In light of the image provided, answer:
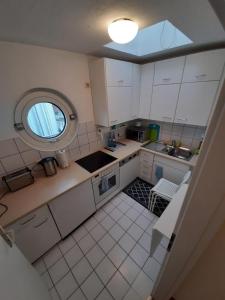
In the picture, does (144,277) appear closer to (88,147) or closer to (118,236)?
(118,236)

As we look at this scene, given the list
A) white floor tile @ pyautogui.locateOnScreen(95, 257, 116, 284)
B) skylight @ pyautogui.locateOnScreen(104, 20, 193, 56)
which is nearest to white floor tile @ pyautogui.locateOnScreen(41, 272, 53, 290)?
white floor tile @ pyautogui.locateOnScreen(95, 257, 116, 284)

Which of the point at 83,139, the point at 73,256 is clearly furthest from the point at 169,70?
the point at 73,256

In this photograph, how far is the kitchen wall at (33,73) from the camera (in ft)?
4.04

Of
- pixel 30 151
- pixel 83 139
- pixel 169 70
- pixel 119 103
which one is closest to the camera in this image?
pixel 30 151

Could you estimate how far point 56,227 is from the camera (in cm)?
147

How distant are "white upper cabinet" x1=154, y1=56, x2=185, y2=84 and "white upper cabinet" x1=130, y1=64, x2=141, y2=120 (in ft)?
0.92

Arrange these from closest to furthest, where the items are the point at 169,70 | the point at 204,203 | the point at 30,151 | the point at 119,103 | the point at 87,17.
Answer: the point at 204,203 → the point at 87,17 → the point at 30,151 → the point at 169,70 → the point at 119,103

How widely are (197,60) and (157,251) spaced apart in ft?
7.62

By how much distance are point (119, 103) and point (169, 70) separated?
0.81 m

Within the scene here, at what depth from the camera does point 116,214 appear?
1927 millimetres

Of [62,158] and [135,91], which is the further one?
[135,91]

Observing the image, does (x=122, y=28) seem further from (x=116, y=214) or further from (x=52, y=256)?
(x=52, y=256)

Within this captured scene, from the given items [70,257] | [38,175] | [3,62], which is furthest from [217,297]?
[3,62]

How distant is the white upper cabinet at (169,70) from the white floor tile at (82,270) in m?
2.52
